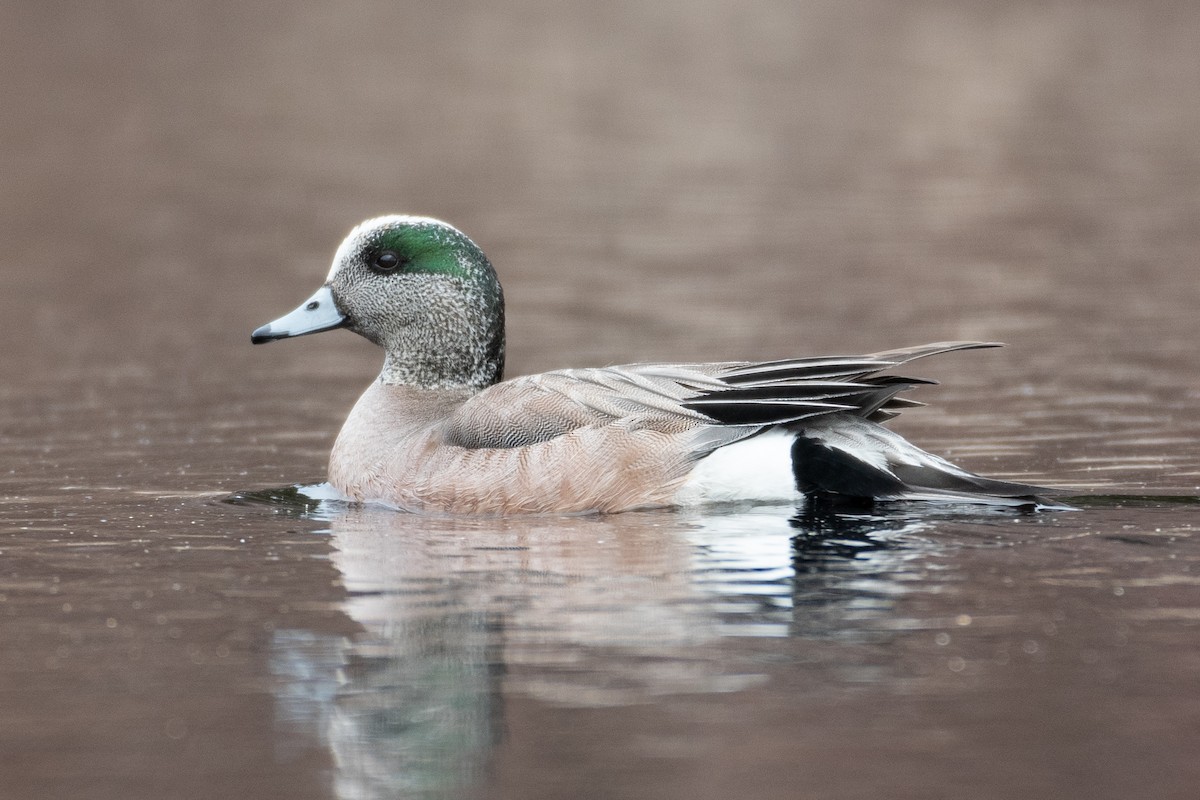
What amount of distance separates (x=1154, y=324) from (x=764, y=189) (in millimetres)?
8972

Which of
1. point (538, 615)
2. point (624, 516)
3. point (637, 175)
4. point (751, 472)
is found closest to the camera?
point (538, 615)

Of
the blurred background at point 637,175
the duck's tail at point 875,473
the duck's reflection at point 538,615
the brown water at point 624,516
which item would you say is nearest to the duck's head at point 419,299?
the brown water at point 624,516

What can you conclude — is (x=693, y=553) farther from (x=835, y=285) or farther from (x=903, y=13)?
(x=903, y=13)

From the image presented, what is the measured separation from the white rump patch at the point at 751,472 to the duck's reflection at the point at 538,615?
10cm

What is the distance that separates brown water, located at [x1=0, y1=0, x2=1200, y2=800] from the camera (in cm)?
485

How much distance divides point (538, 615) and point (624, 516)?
153 cm

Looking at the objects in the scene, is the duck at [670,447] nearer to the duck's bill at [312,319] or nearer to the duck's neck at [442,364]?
the duck's bill at [312,319]

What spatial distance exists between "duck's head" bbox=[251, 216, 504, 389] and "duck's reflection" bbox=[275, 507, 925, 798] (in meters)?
1.11

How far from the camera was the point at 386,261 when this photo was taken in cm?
848

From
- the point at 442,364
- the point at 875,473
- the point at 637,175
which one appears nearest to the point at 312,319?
the point at 442,364

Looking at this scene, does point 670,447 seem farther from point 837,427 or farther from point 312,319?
point 312,319

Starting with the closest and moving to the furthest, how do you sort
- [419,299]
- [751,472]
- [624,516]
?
[751,472] < [624,516] < [419,299]

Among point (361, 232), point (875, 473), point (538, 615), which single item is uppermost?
point (361, 232)

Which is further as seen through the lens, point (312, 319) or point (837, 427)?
point (312, 319)
